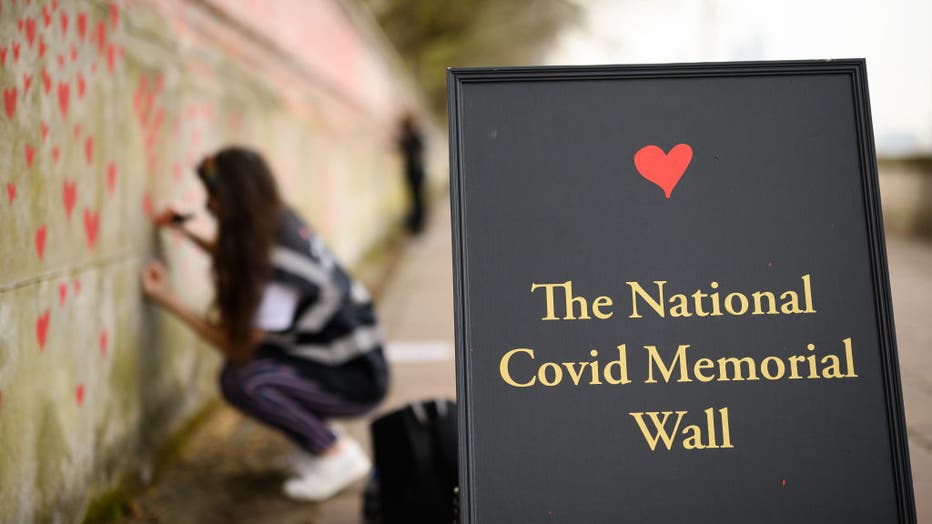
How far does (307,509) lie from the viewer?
3189 millimetres

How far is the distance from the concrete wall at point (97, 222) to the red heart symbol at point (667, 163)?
1757 mm

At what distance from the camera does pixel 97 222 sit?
300 centimetres

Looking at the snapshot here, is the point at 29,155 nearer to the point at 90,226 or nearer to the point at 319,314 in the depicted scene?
the point at 90,226

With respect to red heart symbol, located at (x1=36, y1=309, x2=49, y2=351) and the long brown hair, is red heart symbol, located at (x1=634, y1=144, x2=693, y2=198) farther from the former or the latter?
red heart symbol, located at (x1=36, y1=309, x2=49, y2=351)

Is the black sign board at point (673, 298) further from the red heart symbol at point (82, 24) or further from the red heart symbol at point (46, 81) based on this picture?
the red heart symbol at point (82, 24)

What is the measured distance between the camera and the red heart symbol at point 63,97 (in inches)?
107

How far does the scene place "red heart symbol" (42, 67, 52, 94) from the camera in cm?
258

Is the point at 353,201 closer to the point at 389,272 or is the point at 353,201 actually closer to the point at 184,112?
the point at 389,272

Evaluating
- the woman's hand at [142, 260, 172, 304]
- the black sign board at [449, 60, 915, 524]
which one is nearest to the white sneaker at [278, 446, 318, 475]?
the woman's hand at [142, 260, 172, 304]

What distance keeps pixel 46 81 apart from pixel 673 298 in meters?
2.03

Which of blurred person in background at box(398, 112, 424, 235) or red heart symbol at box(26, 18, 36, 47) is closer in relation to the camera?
red heart symbol at box(26, 18, 36, 47)

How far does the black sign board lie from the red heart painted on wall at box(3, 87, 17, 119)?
131 centimetres

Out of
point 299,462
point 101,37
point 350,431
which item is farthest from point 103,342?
point 350,431

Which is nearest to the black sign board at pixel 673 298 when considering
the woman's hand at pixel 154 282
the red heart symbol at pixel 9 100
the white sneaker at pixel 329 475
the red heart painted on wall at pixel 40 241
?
the red heart symbol at pixel 9 100
